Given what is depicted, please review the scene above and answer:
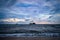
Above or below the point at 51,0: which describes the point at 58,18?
below

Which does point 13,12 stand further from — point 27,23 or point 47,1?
point 47,1

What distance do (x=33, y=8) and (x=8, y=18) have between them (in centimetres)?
61

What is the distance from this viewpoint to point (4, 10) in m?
3.10

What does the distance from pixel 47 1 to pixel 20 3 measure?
23.9 inches

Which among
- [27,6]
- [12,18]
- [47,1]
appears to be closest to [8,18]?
[12,18]

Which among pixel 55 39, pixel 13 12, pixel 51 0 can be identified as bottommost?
pixel 55 39

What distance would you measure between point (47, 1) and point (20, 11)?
65 centimetres

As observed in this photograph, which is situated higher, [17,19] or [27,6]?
[27,6]

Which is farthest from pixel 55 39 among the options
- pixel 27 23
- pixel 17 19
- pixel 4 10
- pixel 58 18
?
pixel 4 10

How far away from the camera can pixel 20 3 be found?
3.12m

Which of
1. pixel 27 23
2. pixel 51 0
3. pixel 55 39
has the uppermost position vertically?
pixel 51 0

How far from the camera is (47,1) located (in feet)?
10.2

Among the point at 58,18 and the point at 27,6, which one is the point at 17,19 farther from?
the point at 58,18

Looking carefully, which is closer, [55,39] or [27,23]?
[55,39]
